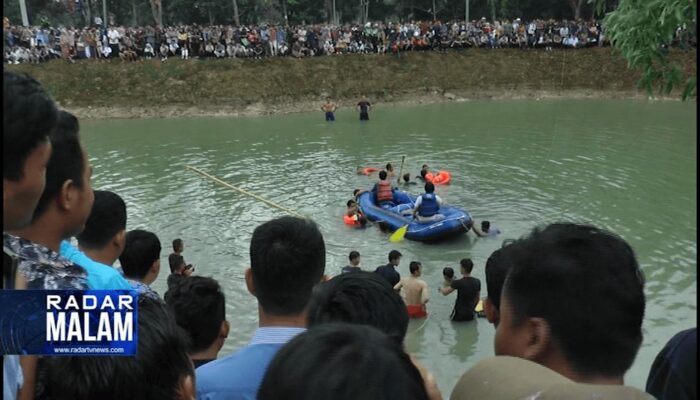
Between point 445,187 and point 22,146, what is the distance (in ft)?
45.0

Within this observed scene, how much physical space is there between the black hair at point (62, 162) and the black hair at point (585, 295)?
1886 millimetres

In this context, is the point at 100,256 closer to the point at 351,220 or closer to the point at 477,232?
the point at 351,220

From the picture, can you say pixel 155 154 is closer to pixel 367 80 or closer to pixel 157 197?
pixel 157 197

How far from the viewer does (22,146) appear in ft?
6.36

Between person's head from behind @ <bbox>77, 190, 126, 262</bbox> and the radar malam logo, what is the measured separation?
226cm

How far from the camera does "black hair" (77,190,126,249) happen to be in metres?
3.98

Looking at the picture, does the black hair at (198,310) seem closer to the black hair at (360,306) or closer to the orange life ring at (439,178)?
the black hair at (360,306)

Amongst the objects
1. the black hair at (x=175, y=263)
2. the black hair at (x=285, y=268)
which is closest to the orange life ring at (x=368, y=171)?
the black hair at (x=175, y=263)

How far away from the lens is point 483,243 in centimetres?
1119

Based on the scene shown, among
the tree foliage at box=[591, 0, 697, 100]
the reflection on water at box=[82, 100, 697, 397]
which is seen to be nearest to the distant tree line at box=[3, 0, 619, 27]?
the reflection on water at box=[82, 100, 697, 397]

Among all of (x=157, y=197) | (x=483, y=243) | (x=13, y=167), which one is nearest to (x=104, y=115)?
(x=157, y=197)

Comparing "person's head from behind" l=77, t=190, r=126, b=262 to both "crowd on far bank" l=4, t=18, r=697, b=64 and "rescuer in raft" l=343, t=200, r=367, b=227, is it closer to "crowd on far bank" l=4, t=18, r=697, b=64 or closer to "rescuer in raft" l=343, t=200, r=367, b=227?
"rescuer in raft" l=343, t=200, r=367, b=227

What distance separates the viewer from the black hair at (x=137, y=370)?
171 cm

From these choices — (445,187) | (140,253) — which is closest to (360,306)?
(140,253)
